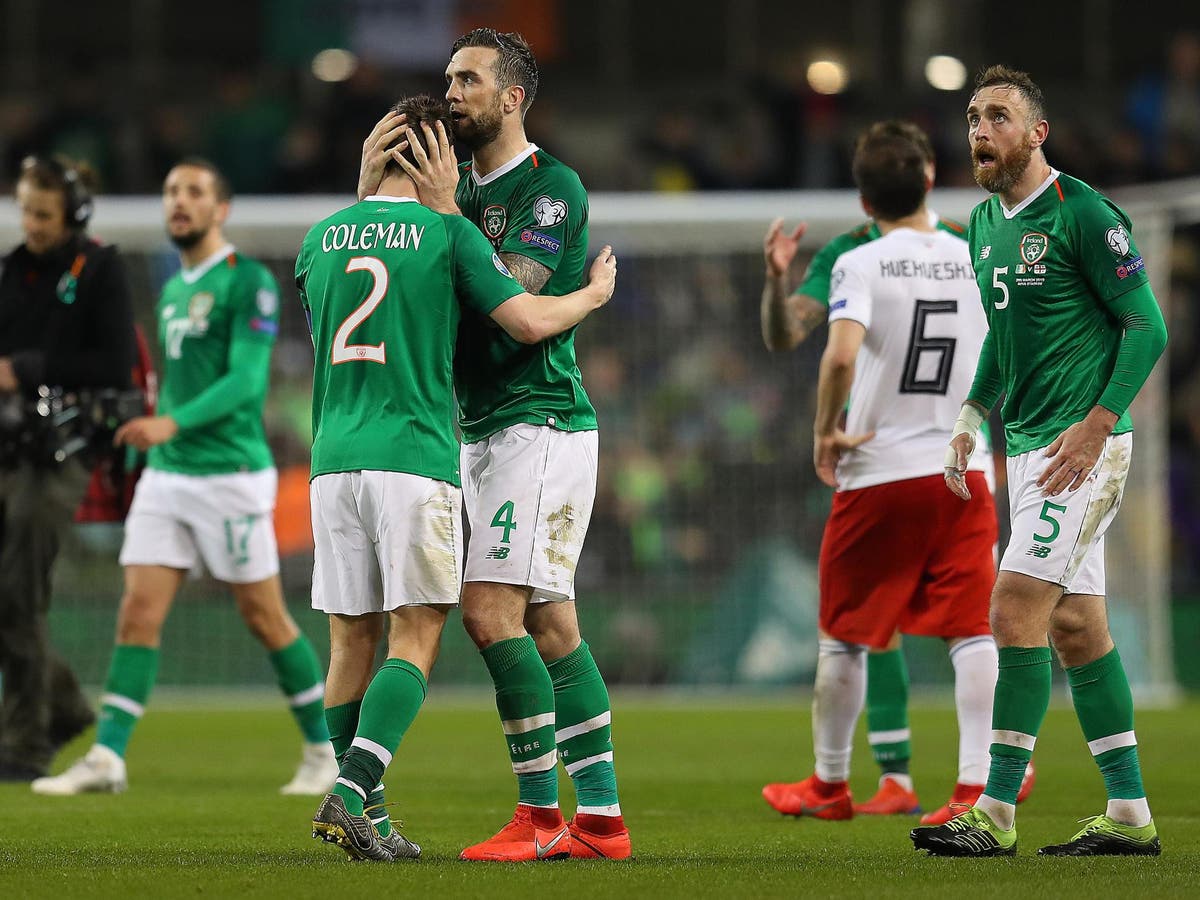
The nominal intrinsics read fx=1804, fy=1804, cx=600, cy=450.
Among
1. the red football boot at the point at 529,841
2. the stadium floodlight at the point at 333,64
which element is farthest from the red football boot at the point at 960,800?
the stadium floodlight at the point at 333,64

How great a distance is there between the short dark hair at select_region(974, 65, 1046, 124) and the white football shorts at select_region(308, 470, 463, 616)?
214 centimetres

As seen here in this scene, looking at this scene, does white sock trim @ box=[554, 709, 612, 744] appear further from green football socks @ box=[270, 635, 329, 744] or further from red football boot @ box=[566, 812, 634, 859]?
green football socks @ box=[270, 635, 329, 744]

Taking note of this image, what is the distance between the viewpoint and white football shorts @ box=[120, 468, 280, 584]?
8.18 metres

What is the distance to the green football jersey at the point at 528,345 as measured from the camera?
5.47 m

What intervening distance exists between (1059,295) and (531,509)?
176cm

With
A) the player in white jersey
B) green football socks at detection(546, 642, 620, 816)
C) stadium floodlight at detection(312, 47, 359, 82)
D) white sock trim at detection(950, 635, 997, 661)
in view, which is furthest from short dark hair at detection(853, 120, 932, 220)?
stadium floodlight at detection(312, 47, 359, 82)

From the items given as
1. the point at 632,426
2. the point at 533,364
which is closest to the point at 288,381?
the point at 632,426

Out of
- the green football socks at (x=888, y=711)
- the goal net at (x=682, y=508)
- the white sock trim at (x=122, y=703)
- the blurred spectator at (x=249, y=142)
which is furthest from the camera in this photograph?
the blurred spectator at (x=249, y=142)

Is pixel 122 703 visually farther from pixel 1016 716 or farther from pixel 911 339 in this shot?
pixel 1016 716

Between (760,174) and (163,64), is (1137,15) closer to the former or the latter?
(760,174)

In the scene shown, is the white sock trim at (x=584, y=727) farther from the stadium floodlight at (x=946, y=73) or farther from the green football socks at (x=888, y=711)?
the stadium floodlight at (x=946, y=73)

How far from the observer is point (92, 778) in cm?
784

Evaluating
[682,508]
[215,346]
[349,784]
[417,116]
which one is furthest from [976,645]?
[682,508]

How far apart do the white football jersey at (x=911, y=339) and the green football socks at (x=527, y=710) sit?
7.07ft
